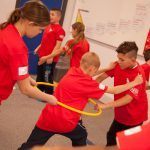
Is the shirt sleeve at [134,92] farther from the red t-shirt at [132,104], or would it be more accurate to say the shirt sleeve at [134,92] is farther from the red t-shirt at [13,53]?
the red t-shirt at [13,53]

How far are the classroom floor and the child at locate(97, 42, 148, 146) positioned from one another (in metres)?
0.80

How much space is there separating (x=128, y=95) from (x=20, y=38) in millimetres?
1133

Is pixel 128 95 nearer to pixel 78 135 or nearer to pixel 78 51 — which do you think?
pixel 78 135

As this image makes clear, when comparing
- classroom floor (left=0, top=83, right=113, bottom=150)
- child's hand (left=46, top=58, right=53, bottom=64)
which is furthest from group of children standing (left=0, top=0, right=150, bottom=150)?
child's hand (left=46, top=58, right=53, bottom=64)

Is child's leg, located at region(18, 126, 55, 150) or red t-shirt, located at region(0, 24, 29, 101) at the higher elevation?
red t-shirt, located at region(0, 24, 29, 101)

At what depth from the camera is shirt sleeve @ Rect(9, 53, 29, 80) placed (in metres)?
2.41

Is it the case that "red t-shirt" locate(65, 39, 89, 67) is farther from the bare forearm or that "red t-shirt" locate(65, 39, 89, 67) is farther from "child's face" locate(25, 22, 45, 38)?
"child's face" locate(25, 22, 45, 38)

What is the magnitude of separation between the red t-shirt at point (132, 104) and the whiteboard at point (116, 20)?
1658 mm

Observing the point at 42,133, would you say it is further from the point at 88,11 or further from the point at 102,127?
the point at 88,11

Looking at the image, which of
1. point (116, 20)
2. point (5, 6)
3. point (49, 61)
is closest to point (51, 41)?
point (49, 61)

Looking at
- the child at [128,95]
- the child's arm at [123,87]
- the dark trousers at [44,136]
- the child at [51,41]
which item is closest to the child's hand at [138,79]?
the child's arm at [123,87]

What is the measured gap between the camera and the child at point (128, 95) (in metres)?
3.12

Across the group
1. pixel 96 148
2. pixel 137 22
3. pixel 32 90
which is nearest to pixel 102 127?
pixel 137 22

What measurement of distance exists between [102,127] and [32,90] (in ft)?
7.23
